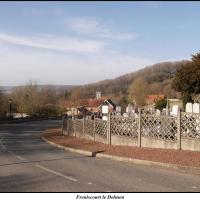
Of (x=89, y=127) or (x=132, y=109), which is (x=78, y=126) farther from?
(x=132, y=109)

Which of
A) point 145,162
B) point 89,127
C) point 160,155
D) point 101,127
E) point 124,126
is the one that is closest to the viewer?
point 145,162

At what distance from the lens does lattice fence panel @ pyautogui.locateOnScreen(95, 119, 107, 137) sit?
2548cm

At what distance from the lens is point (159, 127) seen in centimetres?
2102

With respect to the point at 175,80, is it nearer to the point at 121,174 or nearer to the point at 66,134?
the point at 66,134

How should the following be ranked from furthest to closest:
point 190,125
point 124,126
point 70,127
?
point 70,127 < point 124,126 < point 190,125

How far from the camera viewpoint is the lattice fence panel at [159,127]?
2020 cm

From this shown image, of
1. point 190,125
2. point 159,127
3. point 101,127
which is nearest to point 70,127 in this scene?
point 101,127

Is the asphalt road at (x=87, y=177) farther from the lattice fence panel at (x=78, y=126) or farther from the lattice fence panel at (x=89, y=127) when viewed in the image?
the lattice fence panel at (x=78, y=126)

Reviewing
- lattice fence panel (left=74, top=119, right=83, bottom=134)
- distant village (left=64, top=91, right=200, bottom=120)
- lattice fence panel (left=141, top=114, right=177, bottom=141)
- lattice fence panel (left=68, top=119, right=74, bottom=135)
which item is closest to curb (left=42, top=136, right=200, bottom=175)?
lattice fence panel (left=141, top=114, right=177, bottom=141)

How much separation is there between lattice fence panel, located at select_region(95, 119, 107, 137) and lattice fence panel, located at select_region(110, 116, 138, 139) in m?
0.91

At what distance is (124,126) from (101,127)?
2717mm

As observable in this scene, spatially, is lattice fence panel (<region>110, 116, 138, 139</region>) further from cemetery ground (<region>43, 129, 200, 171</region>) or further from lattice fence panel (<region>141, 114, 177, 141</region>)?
cemetery ground (<region>43, 129, 200, 171</region>)

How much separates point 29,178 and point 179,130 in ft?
27.8
